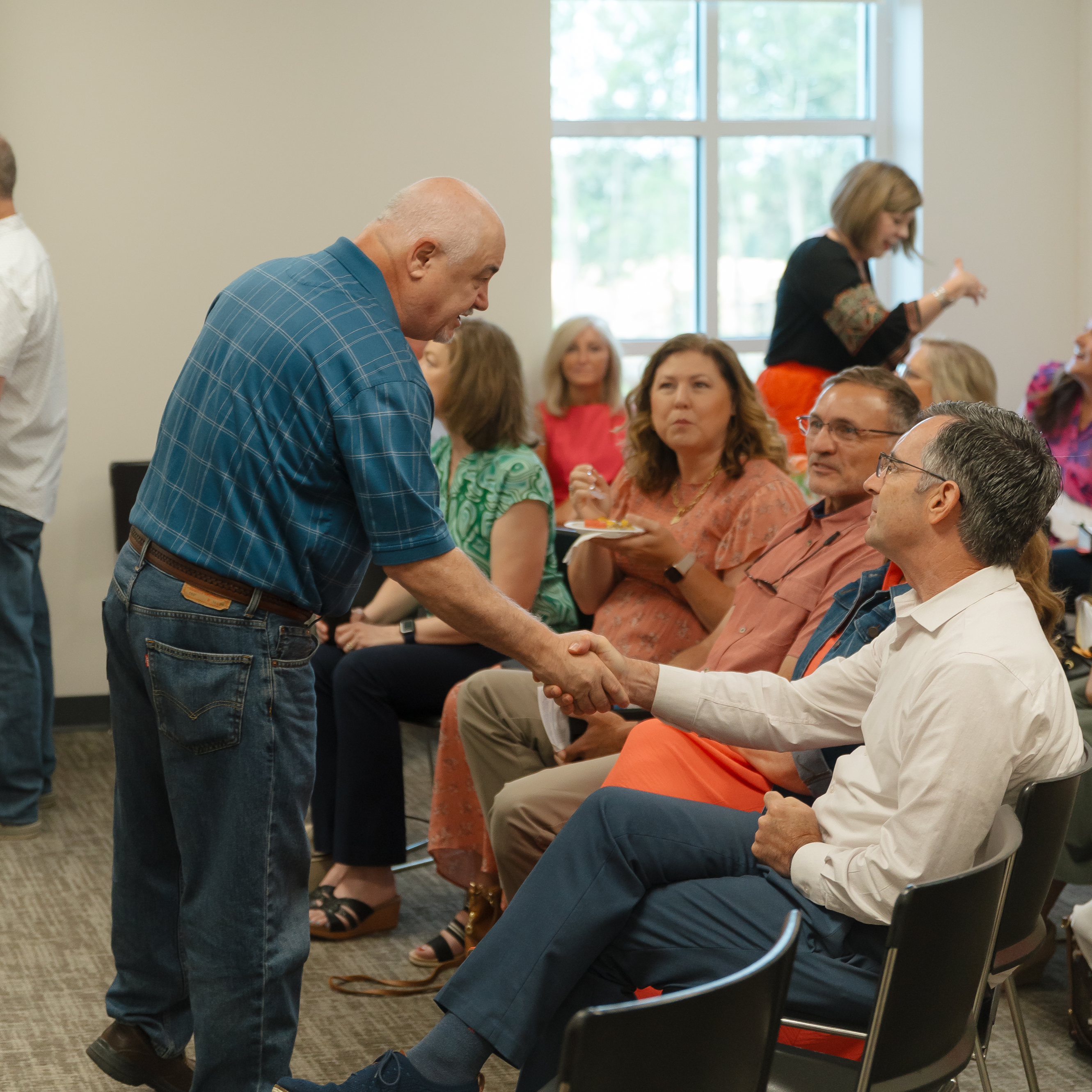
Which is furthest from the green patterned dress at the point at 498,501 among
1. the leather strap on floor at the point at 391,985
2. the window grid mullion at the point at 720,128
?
the window grid mullion at the point at 720,128

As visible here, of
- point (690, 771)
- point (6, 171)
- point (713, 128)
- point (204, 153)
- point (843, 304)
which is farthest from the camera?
point (713, 128)

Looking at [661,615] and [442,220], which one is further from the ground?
[442,220]

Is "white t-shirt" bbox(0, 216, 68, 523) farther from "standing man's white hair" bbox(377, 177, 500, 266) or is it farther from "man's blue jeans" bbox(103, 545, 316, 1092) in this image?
"standing man's white hair" bbox(377, 177, 500, 266)

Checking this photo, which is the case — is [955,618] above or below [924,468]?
below

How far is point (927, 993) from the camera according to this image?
126cm

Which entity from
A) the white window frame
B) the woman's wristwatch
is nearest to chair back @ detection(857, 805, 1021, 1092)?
the woman's wristwatch

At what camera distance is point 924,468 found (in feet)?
5.20

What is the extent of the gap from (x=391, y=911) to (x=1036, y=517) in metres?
1.83

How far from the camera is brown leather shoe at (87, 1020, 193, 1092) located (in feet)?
6.30

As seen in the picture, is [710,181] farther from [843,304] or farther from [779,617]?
[779,617]

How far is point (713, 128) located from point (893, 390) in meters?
3.32

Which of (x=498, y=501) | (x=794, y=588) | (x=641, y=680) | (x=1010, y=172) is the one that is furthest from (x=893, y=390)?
(x=1010, y=172)

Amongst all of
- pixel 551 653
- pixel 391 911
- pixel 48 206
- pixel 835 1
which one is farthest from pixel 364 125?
pixel 551 653

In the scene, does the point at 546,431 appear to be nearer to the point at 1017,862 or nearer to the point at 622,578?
the point at 622,578
